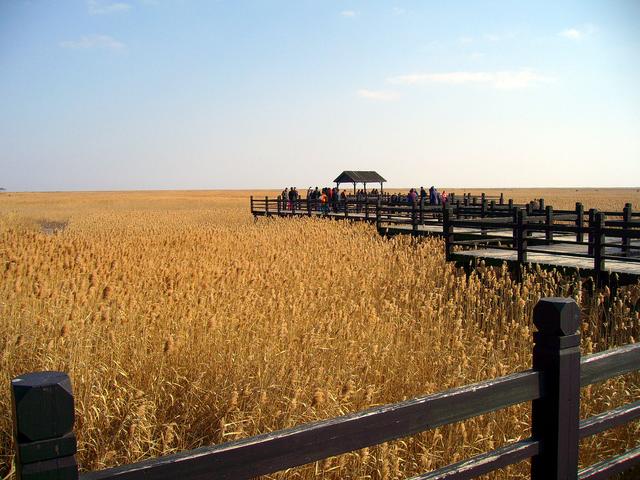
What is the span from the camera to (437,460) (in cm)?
434

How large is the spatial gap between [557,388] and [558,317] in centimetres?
33

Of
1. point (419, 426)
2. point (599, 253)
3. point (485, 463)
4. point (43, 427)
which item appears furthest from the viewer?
point (599, 253)

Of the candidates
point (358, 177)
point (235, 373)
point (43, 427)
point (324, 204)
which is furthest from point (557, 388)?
point (358, 177)

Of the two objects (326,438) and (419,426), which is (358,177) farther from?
(326,438)

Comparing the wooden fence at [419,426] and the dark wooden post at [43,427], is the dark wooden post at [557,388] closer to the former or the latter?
the wooden fence at [419,426]

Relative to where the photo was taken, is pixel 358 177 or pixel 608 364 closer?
pixel 608 364

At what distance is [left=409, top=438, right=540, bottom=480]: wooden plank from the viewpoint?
7.90ft

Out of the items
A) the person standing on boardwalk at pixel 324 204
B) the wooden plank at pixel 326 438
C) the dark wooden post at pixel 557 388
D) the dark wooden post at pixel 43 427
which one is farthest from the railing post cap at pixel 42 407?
the person standing on boardwalk at pixel 324 204

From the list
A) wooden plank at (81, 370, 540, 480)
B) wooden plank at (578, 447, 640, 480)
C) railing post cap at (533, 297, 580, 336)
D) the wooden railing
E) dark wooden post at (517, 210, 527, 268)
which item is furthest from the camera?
dark wooden post at (517, 210, 527, 268)

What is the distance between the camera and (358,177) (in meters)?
44.6

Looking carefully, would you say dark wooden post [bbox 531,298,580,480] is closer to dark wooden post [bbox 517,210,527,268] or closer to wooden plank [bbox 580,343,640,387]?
wooden plank [bbox 580,343,640,387]

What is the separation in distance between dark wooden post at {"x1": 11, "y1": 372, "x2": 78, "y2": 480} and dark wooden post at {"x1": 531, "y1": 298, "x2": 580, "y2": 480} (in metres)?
2.04

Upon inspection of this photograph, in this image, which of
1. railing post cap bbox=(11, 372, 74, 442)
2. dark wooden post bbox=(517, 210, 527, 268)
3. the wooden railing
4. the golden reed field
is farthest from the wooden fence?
dark wooden post bbox=(517, 210, 527, 268)

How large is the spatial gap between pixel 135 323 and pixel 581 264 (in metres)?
8.68
